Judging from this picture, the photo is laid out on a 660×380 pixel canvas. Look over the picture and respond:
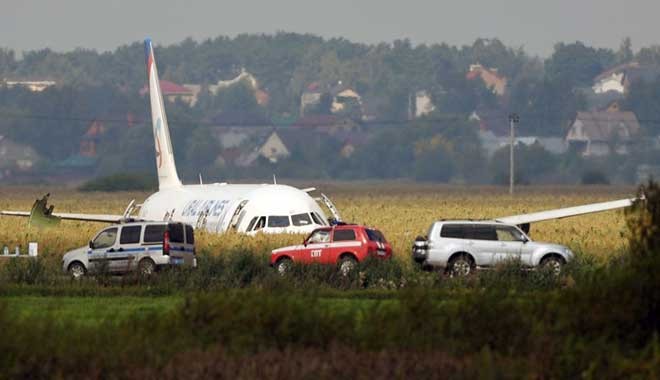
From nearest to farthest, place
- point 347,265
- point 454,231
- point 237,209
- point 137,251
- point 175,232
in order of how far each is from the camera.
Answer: point 347,265 → point 137,251 → point 175,232 → point 454,231 → point 237,209

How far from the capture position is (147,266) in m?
40.8

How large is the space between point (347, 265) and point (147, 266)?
477 centimetres

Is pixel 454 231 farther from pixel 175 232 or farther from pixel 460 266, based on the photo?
pixel 175 232

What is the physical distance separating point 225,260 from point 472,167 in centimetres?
14127

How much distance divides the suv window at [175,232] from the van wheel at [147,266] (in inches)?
34.8

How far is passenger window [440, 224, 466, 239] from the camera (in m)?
43.1

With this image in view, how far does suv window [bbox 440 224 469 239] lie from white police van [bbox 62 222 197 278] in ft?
20.7

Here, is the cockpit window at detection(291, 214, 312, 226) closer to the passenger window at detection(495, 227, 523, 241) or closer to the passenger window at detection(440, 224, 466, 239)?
the passenger window at detection(440, 224, 466, 239)

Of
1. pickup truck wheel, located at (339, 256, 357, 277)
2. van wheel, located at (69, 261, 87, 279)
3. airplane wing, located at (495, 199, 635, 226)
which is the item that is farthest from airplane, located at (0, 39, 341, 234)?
van wheel, located at (69, 261, 87, 279)

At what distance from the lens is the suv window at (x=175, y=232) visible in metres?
41.7

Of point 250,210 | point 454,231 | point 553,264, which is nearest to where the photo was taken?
point 553,264

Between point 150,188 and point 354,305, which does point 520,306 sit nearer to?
point 354,305

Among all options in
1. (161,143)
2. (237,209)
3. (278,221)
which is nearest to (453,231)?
(278,221)

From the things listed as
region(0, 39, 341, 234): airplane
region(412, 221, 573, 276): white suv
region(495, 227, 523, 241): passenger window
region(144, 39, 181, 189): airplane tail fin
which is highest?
region(144, 39, 181, 189): airplane tail fin
